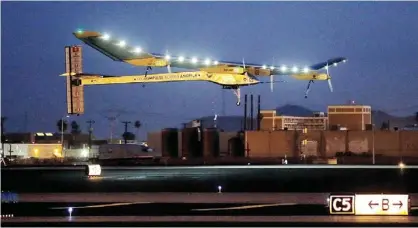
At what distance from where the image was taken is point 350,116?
107m

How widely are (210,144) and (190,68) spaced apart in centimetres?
4171

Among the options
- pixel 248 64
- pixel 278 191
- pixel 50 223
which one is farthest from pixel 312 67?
pixel 50 223

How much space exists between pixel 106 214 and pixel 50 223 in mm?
2285

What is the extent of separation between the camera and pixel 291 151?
91.6m

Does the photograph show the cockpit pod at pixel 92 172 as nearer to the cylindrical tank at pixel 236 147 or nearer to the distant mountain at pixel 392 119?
the cylindrical tank at pixel 236 147

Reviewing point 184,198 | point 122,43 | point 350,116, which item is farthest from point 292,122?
point 184,198

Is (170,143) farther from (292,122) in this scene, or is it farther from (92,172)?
(92,172)

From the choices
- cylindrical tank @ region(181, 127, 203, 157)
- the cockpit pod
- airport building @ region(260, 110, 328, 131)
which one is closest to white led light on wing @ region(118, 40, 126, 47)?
the cockpit pod

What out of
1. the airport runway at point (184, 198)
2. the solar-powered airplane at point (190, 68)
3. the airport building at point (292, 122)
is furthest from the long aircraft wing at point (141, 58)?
the airport building at point (292, 122)

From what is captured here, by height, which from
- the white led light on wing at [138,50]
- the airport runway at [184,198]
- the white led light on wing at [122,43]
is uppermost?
the white led light on wing at [122,43]

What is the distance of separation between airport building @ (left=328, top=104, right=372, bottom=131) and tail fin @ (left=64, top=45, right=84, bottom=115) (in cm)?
5913

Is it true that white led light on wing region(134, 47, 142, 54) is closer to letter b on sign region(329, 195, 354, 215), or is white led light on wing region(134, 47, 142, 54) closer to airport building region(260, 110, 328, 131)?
letter b on sign region(329, 195, 354, 215)

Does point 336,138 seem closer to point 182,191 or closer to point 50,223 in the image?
point 182,191

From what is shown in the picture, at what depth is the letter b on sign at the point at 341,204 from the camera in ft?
73.0
